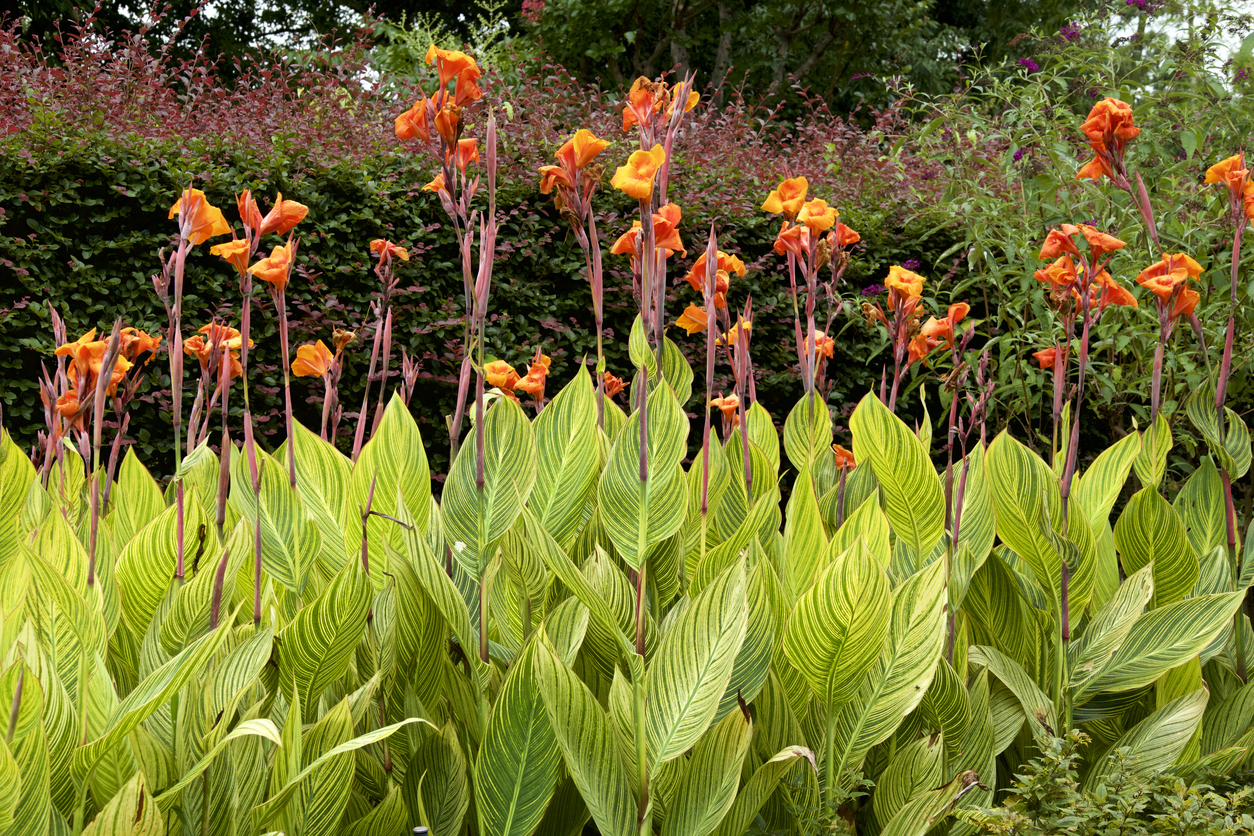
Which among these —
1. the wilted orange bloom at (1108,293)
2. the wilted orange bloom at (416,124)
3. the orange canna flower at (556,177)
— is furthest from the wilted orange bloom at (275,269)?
the wilted orange bloom at (1108,293)

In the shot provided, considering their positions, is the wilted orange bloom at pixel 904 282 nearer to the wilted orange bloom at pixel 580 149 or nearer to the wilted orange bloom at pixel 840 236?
the wilted orange bloom at pixel 840 236

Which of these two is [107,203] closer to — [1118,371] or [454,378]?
[454,378]

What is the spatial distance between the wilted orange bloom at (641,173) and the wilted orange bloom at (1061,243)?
0.66 meters

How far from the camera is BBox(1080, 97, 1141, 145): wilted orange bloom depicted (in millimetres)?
1455

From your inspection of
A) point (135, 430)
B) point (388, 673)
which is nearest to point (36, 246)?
point (135, 430)

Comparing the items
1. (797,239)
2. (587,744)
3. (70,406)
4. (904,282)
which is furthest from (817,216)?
(70,406)

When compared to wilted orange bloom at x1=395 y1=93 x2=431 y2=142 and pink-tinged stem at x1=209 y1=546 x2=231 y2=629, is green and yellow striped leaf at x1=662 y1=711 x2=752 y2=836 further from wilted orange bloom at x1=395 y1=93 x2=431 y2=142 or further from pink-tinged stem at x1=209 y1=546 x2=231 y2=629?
wilted orange bloom at x1=395 y1=93 x2=431 y2=142

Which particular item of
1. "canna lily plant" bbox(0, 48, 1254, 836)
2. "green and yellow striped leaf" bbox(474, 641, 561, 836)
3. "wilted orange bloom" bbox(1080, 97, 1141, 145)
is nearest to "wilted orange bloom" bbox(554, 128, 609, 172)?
"canna lily plant" bbox(0, 48, 1254, 836)

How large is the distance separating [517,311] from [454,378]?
0.47 m

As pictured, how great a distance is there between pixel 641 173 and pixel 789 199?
1.26ft

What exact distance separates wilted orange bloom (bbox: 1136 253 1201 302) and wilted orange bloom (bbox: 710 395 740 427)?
0.65 meters

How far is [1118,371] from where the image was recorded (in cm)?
329

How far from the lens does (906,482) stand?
4.41 feet

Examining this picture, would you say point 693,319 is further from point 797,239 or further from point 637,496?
point 637,496
